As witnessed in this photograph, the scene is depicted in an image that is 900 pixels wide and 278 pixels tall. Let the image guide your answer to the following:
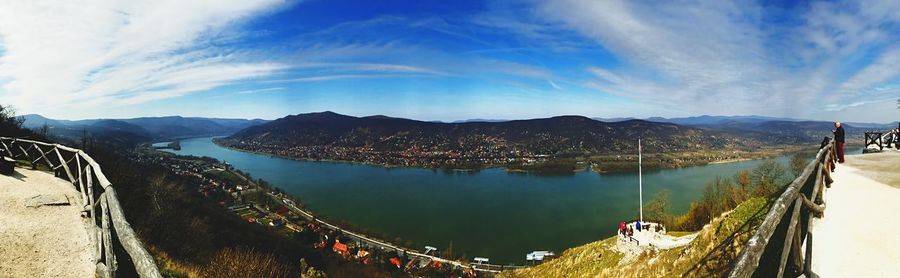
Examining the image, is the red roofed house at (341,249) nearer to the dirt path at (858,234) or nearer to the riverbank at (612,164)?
the dirt path at (858,234)

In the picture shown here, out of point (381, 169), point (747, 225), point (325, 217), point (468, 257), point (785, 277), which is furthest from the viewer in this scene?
point (381, 169)

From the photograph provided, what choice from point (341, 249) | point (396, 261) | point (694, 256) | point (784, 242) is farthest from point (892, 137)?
point (341, 249)

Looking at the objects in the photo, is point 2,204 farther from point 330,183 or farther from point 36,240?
point 330,183

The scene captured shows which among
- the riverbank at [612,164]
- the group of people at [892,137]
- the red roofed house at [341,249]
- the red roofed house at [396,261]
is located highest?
the group of people at [892,137]

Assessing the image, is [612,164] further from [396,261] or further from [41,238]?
[41,238]

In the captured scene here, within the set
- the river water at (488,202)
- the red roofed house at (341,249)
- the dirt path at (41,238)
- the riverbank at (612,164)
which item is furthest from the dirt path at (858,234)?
the riverbank at (612,164)

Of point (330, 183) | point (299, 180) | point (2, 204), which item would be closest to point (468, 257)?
point (2, 204)
